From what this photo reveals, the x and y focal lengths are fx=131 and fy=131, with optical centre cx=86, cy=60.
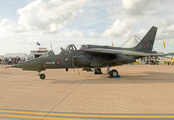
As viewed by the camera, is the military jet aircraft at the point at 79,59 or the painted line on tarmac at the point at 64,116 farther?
the military jet aircraft at the point at 79,59

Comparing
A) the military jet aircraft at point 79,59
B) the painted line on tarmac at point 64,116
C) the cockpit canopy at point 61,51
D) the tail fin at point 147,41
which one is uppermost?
the tail fin at point 147,41

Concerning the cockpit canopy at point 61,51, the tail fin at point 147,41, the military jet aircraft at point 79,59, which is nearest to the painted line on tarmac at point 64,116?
the military jet aircraft at point 79,59

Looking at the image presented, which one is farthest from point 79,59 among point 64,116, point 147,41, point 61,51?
point 147,41

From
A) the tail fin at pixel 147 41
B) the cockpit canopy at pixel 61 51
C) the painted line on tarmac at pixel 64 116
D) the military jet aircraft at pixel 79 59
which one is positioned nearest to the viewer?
the painted line on tarmac at pixel 64 116

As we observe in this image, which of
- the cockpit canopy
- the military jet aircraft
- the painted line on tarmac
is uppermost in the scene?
the cockpit canopy

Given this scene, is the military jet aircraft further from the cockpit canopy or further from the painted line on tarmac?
the painted line on tarmac

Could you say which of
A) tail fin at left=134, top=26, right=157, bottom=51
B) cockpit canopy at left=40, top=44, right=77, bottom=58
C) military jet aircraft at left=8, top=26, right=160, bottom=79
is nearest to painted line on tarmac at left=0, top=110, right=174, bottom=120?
military jet aircraft at left=8, top=26, right=160, bottom=79

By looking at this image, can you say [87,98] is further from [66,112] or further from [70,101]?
[66,112]

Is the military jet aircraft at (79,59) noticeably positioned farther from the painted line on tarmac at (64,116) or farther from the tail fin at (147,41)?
the painted line on tarmac at (64,116)

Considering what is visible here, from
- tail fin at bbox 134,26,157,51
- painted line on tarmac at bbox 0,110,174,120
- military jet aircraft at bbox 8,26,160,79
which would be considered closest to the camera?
painted line on tarmac at bbox 0,110,174,120

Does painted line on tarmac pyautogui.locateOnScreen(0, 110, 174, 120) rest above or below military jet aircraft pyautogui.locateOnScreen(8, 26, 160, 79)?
below

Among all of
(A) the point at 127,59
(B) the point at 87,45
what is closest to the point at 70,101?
(B) the point at 87,45

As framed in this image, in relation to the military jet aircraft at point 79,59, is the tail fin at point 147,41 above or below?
above

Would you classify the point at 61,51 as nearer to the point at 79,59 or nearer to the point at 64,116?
the point at 79,59
